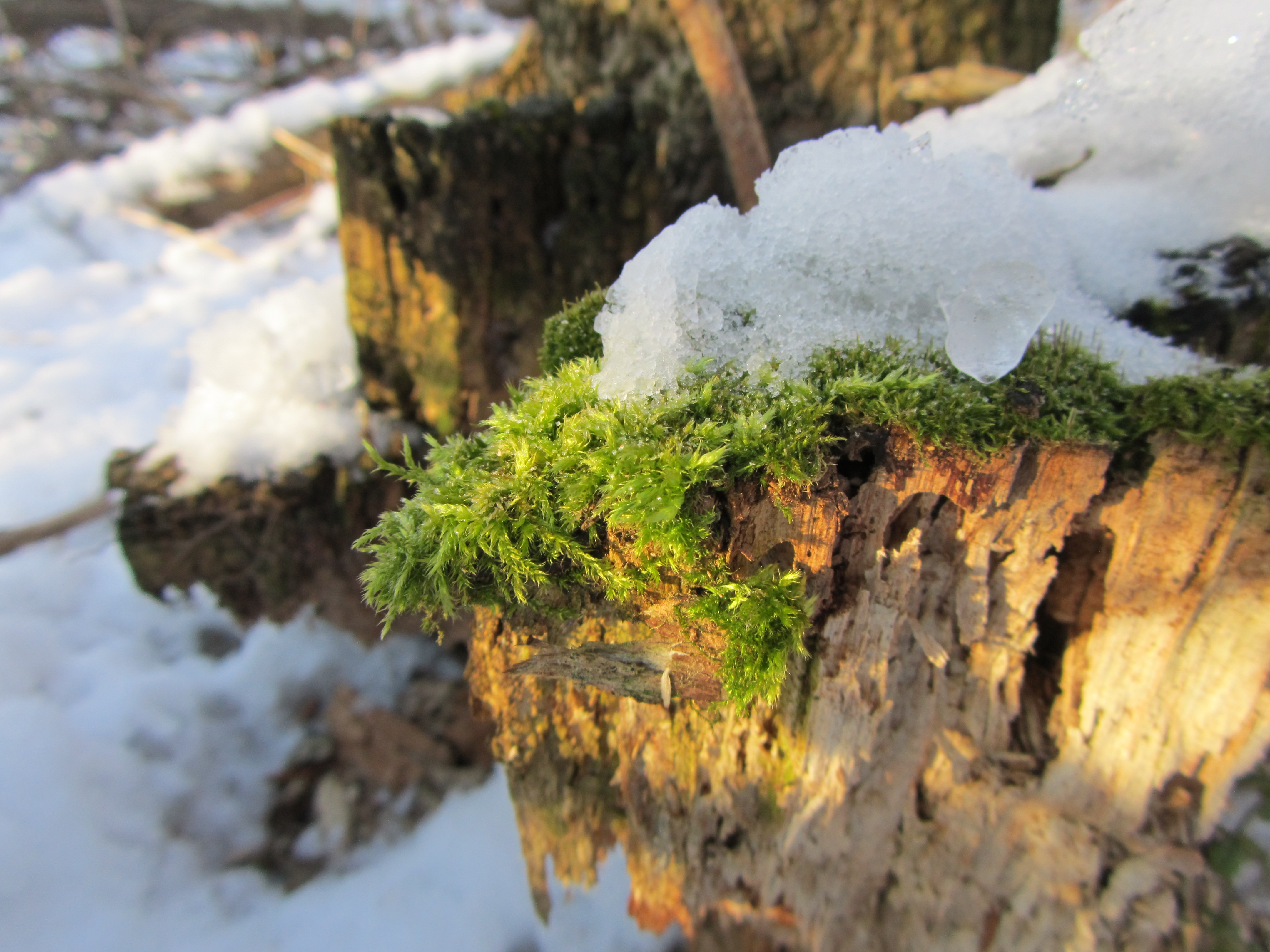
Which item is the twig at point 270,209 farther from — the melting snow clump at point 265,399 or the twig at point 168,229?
the melting snow clump at point 265,399

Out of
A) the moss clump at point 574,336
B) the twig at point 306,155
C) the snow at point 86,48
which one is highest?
the snow at point 86,48

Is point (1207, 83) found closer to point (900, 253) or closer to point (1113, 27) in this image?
point (1113, 27)

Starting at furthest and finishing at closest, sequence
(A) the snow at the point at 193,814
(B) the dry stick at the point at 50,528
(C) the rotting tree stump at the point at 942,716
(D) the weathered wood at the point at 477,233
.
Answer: (B) the dry stick at the point at 50,528 → (A) the snow at the point at 193,814 → (D) the weathered wood at the point at 477,233 → (C) the rotting tree stump at the point at 942,716

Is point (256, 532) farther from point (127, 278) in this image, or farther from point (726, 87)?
point (127, 278)

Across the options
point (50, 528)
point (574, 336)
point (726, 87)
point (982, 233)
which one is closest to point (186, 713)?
point (50, 528)

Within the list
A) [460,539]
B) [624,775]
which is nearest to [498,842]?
[624,775]

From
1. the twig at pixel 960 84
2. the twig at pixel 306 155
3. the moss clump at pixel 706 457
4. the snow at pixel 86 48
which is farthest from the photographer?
the snow at pixel 86 48

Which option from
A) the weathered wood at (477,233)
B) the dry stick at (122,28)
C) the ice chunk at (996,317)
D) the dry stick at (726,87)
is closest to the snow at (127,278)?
the weathered wood at (477,233)

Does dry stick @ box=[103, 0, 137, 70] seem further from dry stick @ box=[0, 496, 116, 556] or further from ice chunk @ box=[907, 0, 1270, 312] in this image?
ice chunk @ box=[907, 0, 1270, 312]
